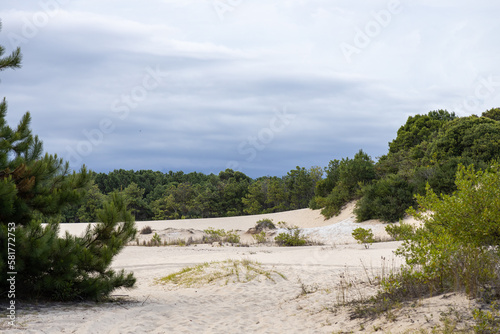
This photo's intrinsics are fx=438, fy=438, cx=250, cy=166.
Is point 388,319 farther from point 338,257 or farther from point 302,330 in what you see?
point 338,257

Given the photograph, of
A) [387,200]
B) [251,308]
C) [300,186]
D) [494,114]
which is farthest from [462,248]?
[494,114]

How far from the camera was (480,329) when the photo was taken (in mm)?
4887

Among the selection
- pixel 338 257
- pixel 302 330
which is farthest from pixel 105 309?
pixel 338 257

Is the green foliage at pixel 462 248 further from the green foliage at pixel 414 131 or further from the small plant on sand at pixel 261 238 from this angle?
the green foliage at pixel 414 131

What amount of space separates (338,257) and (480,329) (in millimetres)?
8774

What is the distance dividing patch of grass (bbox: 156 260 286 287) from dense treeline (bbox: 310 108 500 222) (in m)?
14.2

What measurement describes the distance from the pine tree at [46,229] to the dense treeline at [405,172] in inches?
711

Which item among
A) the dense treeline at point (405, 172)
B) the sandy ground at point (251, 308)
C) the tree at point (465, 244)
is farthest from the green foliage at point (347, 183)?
the tree at point (465, 244)

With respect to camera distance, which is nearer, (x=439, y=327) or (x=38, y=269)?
(x=439, y=327)

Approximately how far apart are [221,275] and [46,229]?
450 centimetres

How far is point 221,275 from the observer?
10.4 m

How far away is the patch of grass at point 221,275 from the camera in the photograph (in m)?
10.2

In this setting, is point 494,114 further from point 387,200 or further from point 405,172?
point 387,200

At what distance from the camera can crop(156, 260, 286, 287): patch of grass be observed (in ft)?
33.6
